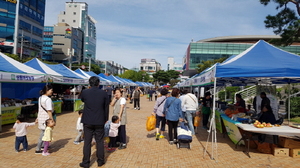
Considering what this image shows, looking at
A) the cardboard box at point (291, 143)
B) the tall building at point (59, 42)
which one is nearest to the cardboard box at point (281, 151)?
the cardboard box at point (291, 143)

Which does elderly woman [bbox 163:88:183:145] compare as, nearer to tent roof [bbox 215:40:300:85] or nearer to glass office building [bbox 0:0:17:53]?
tent roof [bbox 215:40:300:85]

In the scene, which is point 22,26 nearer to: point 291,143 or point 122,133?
point 122,133

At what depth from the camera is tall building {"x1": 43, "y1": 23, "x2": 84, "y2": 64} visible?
81.6m

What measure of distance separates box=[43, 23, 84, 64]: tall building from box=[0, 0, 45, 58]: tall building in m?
23.7

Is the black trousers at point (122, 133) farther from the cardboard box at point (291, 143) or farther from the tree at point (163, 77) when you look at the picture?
the tree at point (163, 77)

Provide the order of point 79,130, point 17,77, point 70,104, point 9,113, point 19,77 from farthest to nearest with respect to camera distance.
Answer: point 70,104 → point 9,113 → point 19,77 → point 17,77 → point 79,130

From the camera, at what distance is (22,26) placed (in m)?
49.4

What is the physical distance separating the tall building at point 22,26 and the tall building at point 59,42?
2374 centimetres

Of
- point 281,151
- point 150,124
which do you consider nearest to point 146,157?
point 150,124

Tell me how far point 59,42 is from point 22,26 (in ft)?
112

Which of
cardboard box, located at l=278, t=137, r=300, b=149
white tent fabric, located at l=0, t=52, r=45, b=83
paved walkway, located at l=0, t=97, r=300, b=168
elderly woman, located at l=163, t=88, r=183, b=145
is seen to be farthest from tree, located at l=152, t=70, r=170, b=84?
cardboard box, located at l=278, t=137, r=300, b=149

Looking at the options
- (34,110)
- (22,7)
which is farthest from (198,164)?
(22,7)

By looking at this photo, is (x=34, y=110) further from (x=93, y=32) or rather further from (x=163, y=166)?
(x=93, y=32)

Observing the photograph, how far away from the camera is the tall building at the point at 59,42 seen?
3214 inches
